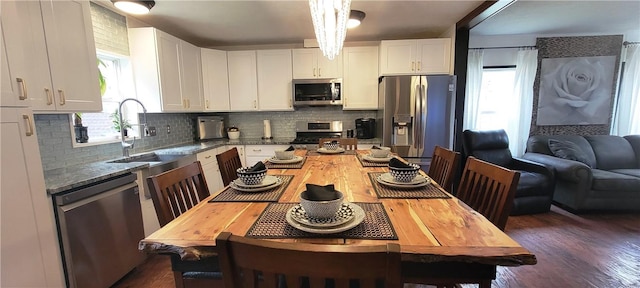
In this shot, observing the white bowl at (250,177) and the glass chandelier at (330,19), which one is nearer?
the white bowl at (250,177)

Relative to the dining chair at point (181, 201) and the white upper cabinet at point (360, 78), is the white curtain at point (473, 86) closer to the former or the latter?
the white upper cabinet at point (360, 78)

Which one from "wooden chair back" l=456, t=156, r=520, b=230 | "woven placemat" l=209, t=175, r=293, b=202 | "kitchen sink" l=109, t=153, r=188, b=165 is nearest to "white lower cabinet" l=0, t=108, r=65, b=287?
"woven placemat" l=209, t=175, r=293, b=202

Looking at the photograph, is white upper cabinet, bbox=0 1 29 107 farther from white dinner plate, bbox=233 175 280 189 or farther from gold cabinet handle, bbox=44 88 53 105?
white dinner plate, bbox=233 175 280 189

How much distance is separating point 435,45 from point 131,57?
353cm

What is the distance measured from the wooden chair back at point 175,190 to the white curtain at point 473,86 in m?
3.70

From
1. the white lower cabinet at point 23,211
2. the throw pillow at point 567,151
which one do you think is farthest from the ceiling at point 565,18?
the white lower cabinet at point 23,211

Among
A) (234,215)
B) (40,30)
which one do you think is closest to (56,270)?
(234,215)

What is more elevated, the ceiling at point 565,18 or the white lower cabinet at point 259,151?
the ceiling at point 565,18

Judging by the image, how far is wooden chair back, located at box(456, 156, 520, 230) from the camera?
1127 mm

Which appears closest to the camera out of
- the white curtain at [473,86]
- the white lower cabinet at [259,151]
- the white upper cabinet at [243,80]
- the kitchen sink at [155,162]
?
the kitchen sink at [155,162]

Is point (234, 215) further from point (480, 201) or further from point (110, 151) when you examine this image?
point (110, 151)

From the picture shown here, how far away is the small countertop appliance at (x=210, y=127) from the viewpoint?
379 cm

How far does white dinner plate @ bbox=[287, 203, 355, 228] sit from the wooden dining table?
0.05m

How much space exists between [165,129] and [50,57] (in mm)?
1640
